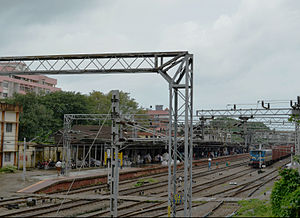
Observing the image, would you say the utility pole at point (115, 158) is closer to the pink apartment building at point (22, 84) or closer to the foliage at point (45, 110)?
the foliage at point (45, 110)

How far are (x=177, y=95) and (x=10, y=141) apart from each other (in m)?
21.7

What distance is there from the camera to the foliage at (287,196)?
11.3 meters

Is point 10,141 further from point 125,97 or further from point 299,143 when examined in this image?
point 125,97

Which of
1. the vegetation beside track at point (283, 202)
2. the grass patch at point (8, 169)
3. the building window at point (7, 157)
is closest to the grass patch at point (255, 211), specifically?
the vegetation beside track at point (283, 202)

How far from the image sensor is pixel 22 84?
237ft

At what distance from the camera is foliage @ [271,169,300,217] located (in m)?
11.3

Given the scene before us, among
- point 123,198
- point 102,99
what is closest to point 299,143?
point 123,198

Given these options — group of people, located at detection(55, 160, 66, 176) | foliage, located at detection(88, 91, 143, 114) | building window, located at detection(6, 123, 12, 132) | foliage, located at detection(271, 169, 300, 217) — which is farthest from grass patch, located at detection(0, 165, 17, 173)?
foliage, located at detection(88, 91, 143, 114)

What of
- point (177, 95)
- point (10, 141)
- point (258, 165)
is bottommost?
point (258, 165)

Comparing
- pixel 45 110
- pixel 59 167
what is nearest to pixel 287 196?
pixel 59 167

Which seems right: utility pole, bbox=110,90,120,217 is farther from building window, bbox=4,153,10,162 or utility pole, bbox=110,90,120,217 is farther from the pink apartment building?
the pink apartment building

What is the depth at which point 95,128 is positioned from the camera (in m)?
42.4

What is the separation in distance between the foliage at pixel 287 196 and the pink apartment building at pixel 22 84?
54.8 metres

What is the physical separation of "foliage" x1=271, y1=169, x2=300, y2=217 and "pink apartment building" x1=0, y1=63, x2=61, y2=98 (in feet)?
180
